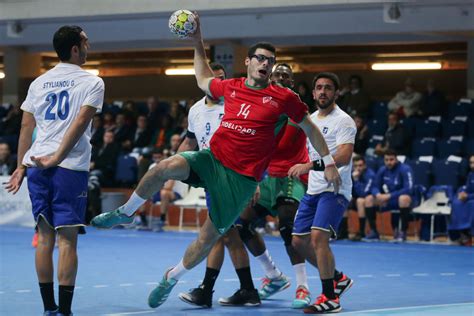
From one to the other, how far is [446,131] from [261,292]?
10778 mm

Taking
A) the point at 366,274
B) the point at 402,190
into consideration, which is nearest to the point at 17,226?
the point at 402,190

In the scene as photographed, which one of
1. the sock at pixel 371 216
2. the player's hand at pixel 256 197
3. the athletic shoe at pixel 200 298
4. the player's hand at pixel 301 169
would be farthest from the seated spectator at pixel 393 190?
the player's hand at pixel 301 169

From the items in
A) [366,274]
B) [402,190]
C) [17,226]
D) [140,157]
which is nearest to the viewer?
[366,274]

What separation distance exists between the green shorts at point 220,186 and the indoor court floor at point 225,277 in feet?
3.50

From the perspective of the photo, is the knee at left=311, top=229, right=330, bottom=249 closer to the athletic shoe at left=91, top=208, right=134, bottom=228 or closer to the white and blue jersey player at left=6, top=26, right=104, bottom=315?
the athletic shoe at left=91, top=208, right=134, bottom=228

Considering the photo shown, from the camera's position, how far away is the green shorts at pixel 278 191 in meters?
9.98

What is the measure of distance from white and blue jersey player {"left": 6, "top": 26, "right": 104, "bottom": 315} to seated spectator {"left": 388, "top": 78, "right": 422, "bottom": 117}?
44.6ft

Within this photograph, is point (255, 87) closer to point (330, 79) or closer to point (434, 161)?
point (330, 79)

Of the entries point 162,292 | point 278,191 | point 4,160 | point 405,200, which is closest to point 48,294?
point 162,292

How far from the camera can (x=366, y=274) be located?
41.1 ft

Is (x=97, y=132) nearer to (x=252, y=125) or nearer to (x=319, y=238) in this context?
(x=319, y=238)

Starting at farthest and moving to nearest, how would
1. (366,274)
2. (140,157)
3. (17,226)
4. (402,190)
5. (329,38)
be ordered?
1. (329,38)
2. (140,157)
3. (17,226)
4. (402,190)
5. (366,274)

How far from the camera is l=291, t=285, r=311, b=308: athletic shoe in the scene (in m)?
9.34

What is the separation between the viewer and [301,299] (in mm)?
9383
